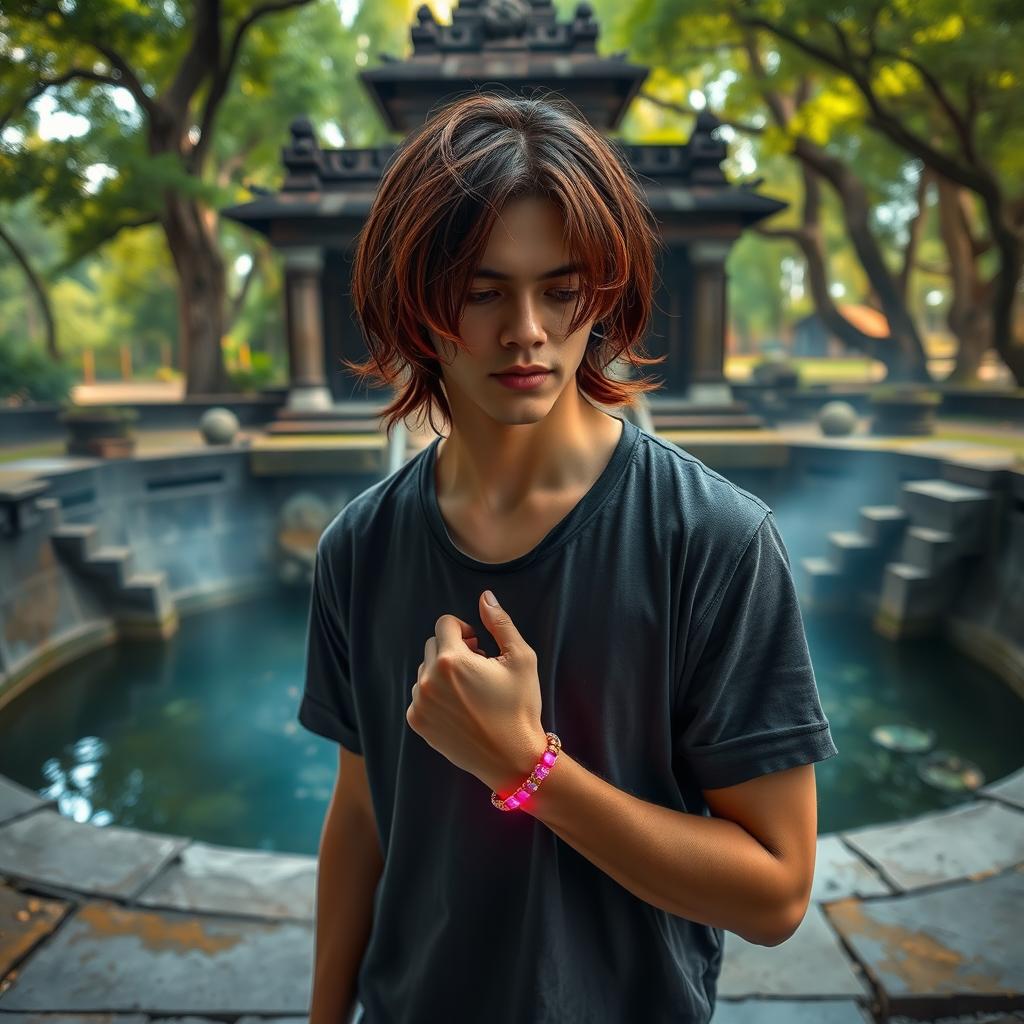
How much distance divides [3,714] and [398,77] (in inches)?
378

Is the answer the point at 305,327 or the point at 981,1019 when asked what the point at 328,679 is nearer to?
the point at 981,1019

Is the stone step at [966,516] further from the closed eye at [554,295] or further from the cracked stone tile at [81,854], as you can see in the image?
the closed eye at [554,295]

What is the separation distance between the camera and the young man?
100 cm

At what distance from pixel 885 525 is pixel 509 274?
7739 mm

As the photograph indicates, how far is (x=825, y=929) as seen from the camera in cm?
285

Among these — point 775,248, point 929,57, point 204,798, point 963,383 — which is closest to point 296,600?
point 204,798

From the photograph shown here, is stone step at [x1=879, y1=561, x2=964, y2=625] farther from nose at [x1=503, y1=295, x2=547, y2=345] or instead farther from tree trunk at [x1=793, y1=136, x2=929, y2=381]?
tree trunk at [x1=793, y1=136, x2=929, y2=381]

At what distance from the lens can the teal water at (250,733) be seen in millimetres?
4750

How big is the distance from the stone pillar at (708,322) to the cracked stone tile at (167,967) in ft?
32.5

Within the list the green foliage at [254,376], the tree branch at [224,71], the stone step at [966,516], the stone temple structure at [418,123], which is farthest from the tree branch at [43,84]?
the stone step at [966,516]

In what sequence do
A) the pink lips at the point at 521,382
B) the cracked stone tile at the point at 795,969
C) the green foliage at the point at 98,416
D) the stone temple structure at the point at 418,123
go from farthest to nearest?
the stone temple structure at the point at 418,123
the green foliage at the point at 98,416
the cracked stone tile at the point at 795,969
the pink lips at the point at 521,382

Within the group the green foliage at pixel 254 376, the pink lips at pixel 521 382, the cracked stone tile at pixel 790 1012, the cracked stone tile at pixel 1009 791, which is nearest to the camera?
the pink lips at pixel 521 382

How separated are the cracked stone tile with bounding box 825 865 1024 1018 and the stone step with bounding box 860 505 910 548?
5047mm

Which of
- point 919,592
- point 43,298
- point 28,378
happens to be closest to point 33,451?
point 28,378
